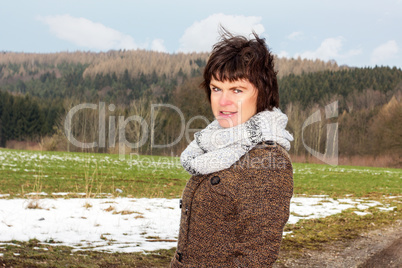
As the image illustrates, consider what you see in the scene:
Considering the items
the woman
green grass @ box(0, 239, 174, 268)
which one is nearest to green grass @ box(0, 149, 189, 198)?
green grass @ box(0, 239, 174, 268)

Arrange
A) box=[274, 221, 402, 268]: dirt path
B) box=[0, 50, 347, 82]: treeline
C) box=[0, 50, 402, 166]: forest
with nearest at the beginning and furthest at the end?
box=[274, 221, 402, 268]: dirt path, box=[0, 50, 402, 166]: forest, box=[0, 50, 347, 82]: treeline

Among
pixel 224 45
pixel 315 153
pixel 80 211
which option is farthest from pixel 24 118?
pixel 224 45

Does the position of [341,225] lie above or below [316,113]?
below

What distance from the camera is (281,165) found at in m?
1.85

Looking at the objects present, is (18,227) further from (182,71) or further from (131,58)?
(131,58)

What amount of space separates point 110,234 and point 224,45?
17.4 feet

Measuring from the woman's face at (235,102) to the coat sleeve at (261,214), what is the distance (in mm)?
328

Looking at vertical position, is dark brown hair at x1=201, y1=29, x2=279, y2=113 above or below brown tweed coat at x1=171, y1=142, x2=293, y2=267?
above

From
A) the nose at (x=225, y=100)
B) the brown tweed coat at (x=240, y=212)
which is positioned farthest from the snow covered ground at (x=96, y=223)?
the nose at (x=225, y=100)

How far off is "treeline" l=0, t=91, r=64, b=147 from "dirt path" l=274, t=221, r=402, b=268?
242 ft

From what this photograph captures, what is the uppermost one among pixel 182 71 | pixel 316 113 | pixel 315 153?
pixel 182 71

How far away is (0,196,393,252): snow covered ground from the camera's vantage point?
20.1 ft

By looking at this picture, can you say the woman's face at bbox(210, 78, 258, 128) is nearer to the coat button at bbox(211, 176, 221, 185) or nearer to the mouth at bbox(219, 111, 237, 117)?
the mouth at bbox(219, 111, 237, 117)

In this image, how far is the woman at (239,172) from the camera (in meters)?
1.78
